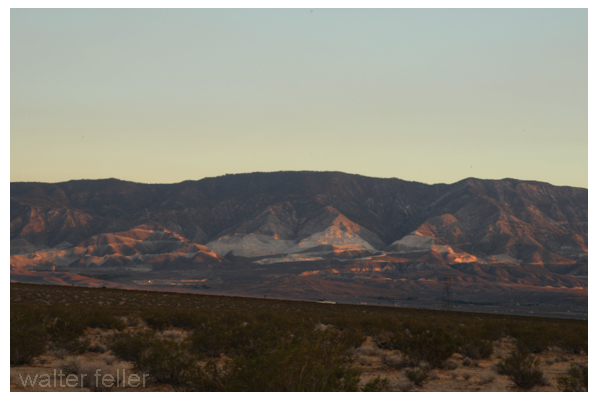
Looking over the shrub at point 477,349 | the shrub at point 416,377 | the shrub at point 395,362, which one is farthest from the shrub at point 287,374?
the shrub at point 477,349

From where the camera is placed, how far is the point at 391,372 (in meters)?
19.9

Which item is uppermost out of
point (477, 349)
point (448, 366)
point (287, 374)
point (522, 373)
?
point (287, 374)

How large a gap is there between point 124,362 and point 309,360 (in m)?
9.56

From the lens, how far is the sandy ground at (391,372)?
15375 mm

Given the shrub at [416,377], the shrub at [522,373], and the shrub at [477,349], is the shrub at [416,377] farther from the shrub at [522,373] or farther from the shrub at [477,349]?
the shrub at [477,349]

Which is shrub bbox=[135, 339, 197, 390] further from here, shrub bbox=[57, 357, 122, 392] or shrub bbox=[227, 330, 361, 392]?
shrub bbox=[227, 330, 361, 392]

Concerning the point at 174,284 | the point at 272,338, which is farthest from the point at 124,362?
the point at 174,284

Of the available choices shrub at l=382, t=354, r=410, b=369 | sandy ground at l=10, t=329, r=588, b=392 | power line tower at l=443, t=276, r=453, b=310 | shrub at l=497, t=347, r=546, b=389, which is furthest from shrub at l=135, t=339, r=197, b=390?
power line tower at l=443, t=276, r=453, b=310

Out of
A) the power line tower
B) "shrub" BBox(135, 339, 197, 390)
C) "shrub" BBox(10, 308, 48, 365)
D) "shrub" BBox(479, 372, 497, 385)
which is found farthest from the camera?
the power line tower

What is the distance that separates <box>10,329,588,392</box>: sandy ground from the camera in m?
15.4

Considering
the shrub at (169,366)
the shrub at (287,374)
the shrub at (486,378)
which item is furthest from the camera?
the shrub at (486,378)

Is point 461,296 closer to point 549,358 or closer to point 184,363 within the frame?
point 549,358

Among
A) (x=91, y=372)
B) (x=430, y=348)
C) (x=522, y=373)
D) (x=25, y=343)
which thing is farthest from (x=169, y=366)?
(x=522, y=373)

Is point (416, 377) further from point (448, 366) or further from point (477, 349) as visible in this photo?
point (477, 349)
